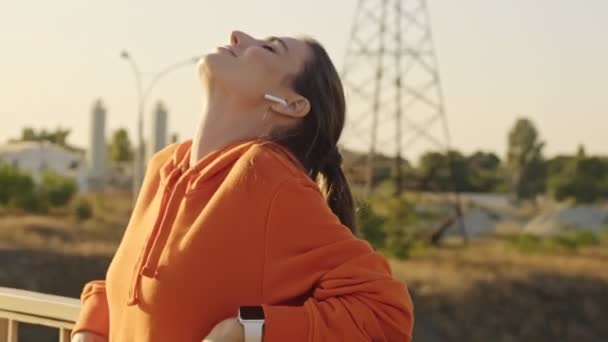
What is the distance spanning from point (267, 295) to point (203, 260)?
9 cm

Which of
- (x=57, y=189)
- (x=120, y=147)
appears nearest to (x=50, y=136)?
(x=120, y=147)

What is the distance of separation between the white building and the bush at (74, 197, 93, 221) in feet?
20.9

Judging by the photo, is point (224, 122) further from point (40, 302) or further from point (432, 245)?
point (432, 245)

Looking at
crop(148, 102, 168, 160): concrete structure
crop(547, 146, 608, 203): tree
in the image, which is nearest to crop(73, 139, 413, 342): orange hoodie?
crop(148, 102, 168, 160): concrete structure

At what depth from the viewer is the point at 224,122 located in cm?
154

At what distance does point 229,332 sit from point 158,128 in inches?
995

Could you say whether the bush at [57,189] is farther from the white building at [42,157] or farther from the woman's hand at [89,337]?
the woman's hand at [89,337]

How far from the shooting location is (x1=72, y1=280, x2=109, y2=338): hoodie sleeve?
170 cm

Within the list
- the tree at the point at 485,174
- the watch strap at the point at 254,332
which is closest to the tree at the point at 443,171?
the tree at the point at 485,174

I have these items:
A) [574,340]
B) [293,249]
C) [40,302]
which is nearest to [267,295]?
[293,249]

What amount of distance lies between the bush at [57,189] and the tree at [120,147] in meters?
14.0

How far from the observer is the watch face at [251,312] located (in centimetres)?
Result: 138

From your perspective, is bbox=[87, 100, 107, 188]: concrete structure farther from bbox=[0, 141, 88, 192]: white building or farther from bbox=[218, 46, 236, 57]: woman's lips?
bbox=[218, 46, 236, 57]: woman's lips

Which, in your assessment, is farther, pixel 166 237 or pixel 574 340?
pixel 574 340
